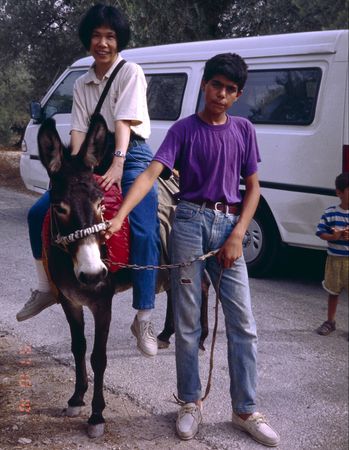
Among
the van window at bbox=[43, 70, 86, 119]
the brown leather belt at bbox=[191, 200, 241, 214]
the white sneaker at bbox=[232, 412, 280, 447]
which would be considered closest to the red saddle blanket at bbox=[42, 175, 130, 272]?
the brown leather belt at bbox=[191, 200, 241, 214]

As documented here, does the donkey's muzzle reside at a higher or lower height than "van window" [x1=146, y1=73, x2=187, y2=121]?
lower

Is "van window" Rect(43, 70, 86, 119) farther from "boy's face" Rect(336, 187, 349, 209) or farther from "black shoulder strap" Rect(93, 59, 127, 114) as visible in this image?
"black shoulder strap" Rect(93, 59, 127, 114)

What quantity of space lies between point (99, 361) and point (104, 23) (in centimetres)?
198

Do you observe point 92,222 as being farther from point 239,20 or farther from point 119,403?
point 239,20

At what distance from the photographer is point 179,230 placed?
11.7 ft

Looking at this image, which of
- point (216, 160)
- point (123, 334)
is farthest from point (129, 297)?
point (216, 160)

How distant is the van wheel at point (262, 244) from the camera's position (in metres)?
7.14

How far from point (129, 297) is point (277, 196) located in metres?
1.97

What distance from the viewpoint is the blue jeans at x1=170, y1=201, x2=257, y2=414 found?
3.51 metres

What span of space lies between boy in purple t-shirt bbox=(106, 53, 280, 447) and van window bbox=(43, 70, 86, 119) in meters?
6.09

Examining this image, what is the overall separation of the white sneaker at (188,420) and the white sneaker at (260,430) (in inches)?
10.2

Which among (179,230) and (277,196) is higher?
(179,230)

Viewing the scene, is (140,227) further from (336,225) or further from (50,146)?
(336,225)

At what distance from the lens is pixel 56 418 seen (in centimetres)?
383
